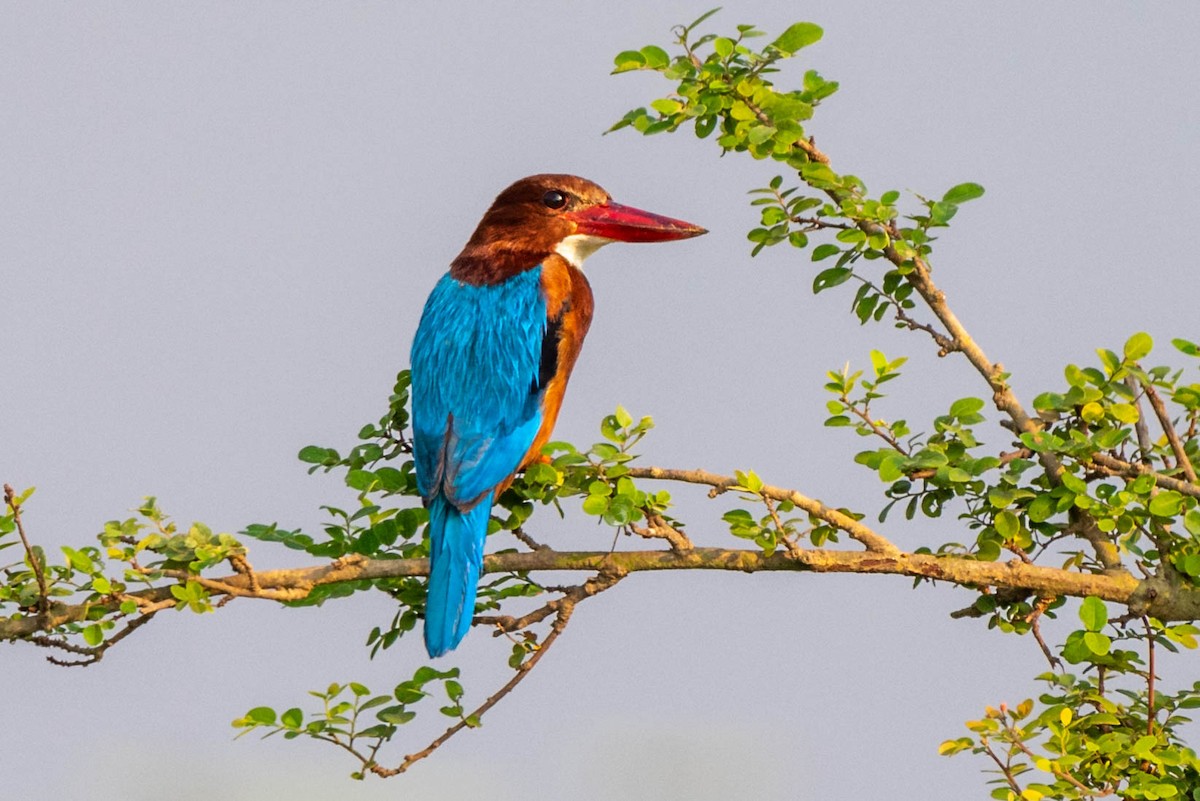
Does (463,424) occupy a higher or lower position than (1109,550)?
higher

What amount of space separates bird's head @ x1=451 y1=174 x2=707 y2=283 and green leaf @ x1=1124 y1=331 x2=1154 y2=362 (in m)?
1.00

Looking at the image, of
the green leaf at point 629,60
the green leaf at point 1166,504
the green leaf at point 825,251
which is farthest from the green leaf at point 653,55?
the green leaf at point 1166,504

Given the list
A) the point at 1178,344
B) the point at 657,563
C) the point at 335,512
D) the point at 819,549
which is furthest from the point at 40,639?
the point at 1178,344

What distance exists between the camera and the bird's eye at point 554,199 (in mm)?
3324

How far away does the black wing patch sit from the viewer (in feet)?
9.98

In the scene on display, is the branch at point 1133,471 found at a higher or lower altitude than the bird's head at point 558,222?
lower

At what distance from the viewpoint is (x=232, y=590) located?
2.54m

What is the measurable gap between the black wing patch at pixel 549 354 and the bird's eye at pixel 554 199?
0.32 m

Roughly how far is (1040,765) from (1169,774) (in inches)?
14.3

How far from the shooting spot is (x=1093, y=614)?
2600 mm

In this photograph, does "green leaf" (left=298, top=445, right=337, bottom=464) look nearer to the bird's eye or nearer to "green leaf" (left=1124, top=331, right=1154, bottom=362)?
the bird's eye

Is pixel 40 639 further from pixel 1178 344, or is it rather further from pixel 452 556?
pixel 1178 344

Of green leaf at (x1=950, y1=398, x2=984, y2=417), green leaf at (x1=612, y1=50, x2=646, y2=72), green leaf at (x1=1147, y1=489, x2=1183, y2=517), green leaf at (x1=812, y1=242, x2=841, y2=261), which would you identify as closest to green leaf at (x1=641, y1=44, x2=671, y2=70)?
green leaf at (x1=612, y1=50, x2=646, y2=72)

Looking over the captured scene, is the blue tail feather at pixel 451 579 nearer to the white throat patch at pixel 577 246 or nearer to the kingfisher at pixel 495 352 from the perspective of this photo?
the kingfisher at pixel 495 352
